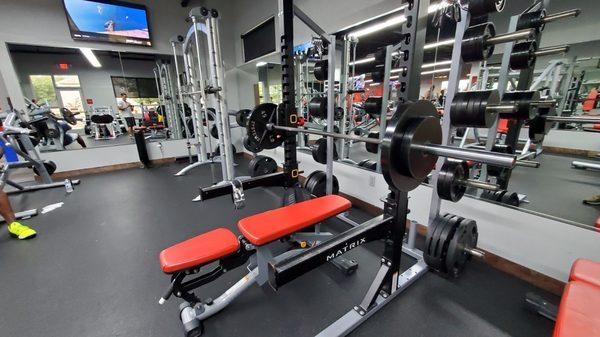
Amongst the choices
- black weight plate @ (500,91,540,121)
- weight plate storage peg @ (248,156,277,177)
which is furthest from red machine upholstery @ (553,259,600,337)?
weight plate storage peg @ (248,156,277,177)

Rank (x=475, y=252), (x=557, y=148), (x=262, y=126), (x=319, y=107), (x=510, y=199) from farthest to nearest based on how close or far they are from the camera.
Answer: (x=557, y=148), (x=319, y=107), (x=262, y=126), (x=510, y=199), (x=475, y=252)

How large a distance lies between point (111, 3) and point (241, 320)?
5738 mm

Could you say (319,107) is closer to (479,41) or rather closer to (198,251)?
(479,41)

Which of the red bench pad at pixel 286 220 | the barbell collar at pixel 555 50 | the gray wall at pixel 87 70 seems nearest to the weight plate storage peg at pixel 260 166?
the red bench pad at pixel 286 220

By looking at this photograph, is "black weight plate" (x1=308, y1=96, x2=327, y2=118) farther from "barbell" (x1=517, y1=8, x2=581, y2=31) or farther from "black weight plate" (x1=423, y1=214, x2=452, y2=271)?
"barbell" (x1=517, y1=8, x2=581, y2=31)

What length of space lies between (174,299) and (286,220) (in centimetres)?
90

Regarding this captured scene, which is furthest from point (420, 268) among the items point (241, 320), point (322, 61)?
point (322, 61)

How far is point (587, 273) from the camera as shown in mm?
938

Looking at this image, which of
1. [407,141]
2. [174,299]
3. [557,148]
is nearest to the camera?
[407,141]

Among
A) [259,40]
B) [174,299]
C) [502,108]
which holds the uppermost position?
[259,40]

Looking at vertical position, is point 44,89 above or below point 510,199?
above

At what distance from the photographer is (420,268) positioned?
5.35 feet

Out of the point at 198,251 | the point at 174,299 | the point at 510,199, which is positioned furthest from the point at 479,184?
the point at 174,299

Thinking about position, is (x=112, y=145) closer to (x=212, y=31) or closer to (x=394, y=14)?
(x=212, y=31)
